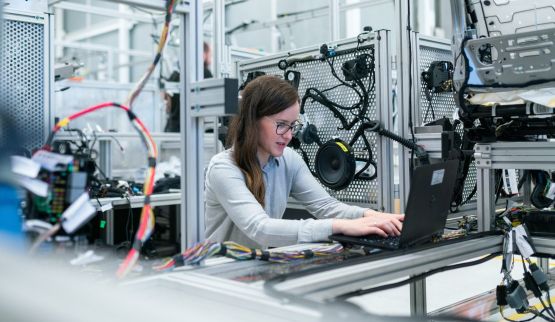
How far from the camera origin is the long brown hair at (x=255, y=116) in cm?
159

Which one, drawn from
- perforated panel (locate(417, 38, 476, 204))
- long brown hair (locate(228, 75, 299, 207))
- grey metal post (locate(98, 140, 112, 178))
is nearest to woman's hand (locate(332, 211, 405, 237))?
long brown hair (locate(228, 75, 299, 207))

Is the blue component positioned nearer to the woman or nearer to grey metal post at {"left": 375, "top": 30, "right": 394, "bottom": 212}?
the woman

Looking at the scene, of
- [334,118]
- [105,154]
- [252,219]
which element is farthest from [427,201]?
[105,154]

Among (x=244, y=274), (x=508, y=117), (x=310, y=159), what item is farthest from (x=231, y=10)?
(x=244, y=274)

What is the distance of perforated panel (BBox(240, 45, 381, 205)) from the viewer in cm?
200

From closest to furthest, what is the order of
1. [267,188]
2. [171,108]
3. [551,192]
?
1. [267,188]
2. [551,192]
3. [171,108]

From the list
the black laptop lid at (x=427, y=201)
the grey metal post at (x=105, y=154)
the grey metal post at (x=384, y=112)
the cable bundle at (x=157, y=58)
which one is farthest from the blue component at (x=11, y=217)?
the grey metal post at (x=105, y=154)

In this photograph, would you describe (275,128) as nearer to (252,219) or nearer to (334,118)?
(252,219)

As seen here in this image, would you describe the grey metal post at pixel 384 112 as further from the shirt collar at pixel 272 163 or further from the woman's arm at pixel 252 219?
the woman's arm at pixel 252 219

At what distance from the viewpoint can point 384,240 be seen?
126cm

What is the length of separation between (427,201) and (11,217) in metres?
0.84

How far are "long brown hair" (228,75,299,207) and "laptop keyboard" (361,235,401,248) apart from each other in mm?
417

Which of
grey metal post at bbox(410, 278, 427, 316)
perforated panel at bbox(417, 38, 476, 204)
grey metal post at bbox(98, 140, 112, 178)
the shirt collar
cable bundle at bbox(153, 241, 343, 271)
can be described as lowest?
grey metal post at bbox(410, 278, 427, 316)

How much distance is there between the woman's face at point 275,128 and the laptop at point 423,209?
1.35ft
